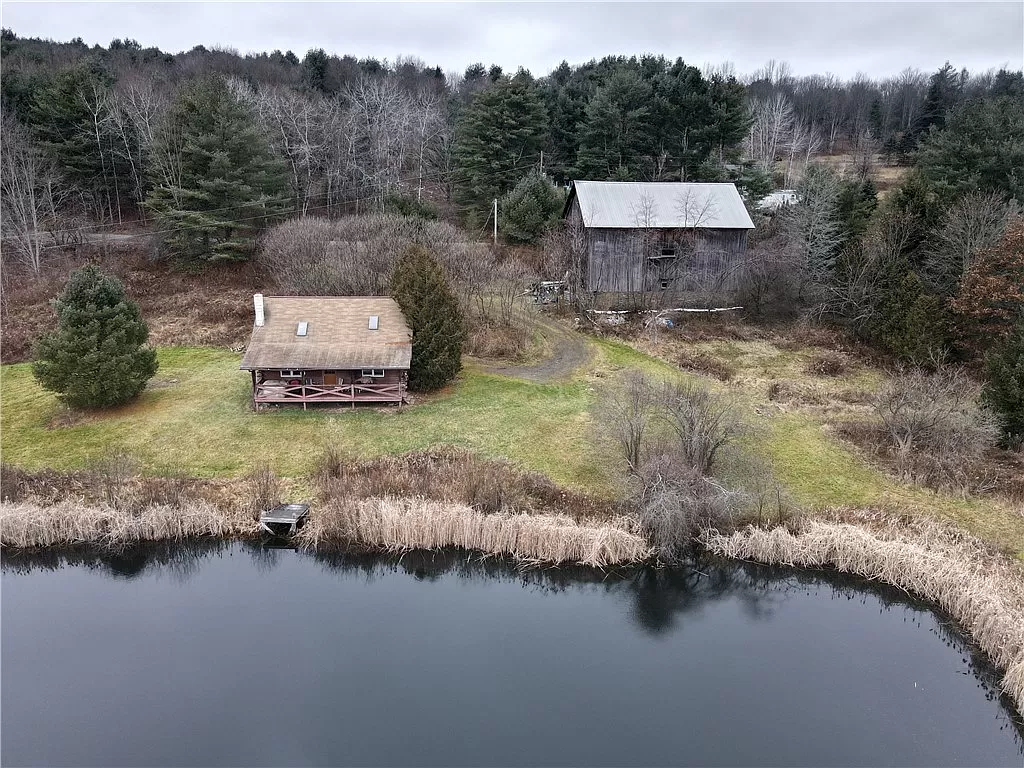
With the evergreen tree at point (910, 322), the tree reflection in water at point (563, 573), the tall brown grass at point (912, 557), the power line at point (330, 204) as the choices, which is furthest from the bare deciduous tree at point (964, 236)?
the power line at point (330, 204)

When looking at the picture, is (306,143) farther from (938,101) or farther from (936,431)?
→ (938,101)

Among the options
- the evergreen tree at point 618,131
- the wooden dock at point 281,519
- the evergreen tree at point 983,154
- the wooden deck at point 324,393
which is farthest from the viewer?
the evergreen tree at point 618,131

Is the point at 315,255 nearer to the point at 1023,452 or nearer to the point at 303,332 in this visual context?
the point at 303,332

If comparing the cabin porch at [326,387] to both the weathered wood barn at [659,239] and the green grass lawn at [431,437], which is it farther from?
the weathered wood barn at [659,239]

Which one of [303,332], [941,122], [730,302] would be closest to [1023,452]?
[730,302]

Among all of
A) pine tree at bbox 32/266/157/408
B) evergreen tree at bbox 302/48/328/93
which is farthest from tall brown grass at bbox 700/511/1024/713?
evergreen tree at bbox 302/48/328/93

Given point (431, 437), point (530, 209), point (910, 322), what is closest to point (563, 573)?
point (431, 437)
